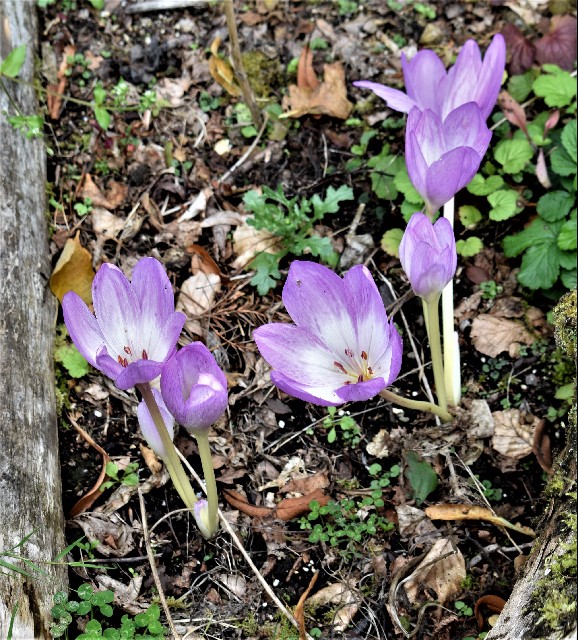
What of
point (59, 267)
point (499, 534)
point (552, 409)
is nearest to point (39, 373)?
point (59, 267)

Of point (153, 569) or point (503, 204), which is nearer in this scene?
point (153, 569)

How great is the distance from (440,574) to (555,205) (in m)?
1.39

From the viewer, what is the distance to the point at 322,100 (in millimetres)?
3352

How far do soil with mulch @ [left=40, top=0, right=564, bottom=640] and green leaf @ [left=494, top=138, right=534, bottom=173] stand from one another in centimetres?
22

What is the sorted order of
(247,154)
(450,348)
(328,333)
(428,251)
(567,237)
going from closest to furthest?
(428,251) → (328,333) → (450,348) → (567,237) → (247,154)

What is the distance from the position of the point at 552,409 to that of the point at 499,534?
486mm

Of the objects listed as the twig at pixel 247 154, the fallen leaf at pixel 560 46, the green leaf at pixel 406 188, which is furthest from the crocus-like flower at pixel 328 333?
the fallen leaf at pixel 560 46

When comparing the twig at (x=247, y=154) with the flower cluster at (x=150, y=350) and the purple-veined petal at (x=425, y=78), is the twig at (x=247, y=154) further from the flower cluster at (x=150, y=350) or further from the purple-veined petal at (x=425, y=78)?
the flower cluster at (x=150, y=350)

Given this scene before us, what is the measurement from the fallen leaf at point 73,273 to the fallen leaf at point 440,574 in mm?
1520

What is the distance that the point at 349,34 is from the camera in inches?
142

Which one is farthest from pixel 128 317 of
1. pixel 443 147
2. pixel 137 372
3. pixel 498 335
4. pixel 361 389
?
pixel 498 335

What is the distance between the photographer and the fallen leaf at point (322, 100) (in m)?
3.33

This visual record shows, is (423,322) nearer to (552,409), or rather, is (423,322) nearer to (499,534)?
(552,409)

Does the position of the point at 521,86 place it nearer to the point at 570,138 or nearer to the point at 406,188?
the point at 570,138
